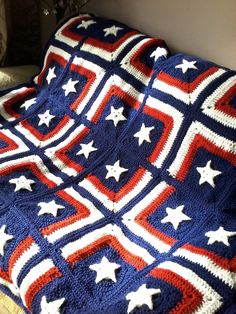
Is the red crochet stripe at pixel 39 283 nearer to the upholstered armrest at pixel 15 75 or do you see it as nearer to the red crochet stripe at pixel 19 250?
the red crochet stripe at pixel 19 250

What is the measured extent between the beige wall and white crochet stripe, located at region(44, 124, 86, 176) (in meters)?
0.58

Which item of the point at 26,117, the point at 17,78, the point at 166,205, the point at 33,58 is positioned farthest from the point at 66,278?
the point at 33,58

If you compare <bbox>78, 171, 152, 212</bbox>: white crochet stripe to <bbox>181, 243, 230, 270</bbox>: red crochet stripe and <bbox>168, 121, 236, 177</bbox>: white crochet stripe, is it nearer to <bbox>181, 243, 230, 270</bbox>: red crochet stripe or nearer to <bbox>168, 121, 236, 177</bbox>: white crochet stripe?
<bbox>168, 121, 236, 177</bbox>: white crochet stripe

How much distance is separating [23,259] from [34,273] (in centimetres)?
8

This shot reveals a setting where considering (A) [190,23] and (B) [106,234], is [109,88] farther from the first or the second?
(B) [106,234]

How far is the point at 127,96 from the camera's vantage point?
1.83 m

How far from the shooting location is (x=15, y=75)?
2.31 m

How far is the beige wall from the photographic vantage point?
169 cm

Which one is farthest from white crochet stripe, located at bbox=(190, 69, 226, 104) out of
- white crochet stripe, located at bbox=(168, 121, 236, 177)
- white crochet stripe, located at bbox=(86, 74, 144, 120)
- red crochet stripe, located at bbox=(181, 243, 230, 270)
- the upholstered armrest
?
the upholstered armrest

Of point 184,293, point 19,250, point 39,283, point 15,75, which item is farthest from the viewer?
point 15,75

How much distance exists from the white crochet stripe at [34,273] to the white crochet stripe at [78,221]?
9 centimetres

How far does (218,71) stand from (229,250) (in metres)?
0.69

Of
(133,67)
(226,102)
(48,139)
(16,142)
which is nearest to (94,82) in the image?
(133,67)

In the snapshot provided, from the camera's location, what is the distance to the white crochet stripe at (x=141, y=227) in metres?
1.42
